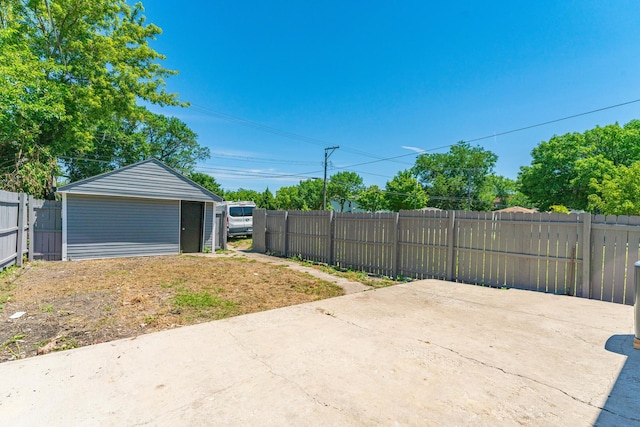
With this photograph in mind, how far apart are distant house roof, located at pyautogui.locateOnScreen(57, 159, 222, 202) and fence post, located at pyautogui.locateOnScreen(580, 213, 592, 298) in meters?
11.7

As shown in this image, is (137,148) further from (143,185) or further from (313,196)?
(313,196)

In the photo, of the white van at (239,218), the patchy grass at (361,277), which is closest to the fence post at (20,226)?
the patchy grass at (361,277)

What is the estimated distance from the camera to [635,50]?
425 inches

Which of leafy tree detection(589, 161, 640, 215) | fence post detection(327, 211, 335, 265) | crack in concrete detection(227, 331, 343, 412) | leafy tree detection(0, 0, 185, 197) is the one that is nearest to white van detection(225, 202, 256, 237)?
leafy tree detection(0, 0, 185, 197)

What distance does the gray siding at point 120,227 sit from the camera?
408 inches

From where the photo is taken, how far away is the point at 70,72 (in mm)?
14625

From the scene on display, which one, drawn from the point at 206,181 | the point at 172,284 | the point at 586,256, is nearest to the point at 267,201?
the point at 206,181

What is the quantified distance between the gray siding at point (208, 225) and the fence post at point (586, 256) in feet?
39.7

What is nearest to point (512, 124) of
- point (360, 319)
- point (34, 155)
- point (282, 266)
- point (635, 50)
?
point (635, 50)

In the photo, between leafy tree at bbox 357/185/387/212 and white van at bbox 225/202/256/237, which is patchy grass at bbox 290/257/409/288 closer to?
white van at bbox 225/202/256/237

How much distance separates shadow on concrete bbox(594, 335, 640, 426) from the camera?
2047mm

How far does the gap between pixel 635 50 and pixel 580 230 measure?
34.3ft

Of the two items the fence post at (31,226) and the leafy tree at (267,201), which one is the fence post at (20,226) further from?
the leafy tree at (267,201)

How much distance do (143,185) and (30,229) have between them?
3428 mm
